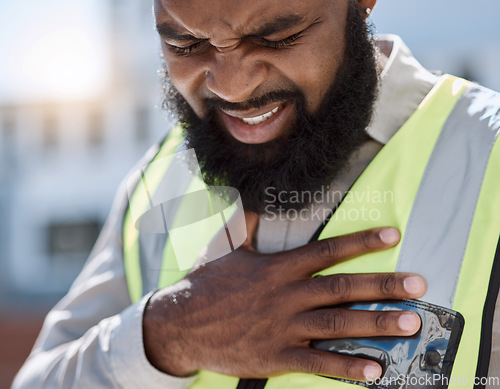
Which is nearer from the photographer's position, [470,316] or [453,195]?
[470,316]

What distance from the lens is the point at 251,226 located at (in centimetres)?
186

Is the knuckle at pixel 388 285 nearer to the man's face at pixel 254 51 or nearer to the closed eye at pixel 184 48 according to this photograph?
the man's face at pixel 254 51

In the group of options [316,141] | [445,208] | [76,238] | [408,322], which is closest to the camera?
[408,322]

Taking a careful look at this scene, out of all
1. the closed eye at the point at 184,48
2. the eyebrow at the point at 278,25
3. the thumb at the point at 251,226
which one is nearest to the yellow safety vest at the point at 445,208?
the thumb at the point at 251,226

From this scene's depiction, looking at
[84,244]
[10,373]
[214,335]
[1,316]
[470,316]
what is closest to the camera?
[470,316]

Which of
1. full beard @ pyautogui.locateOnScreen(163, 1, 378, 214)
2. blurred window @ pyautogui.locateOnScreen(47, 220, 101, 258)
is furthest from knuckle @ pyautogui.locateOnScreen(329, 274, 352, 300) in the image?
blurred window @ pyautogui.locateOnScreen(47, 220, 101, 258)

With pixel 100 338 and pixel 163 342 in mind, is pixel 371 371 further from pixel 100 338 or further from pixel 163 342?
pixel 100 338

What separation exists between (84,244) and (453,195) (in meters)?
23.0

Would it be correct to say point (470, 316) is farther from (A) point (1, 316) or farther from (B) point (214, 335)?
(A) point (1, 316)

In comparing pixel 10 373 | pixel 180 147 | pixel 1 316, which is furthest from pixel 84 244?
pixel 180 147

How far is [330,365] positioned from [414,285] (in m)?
0.29

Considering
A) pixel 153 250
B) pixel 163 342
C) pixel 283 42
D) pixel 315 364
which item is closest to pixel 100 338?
pixel 163 342

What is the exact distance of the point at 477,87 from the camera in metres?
1.77

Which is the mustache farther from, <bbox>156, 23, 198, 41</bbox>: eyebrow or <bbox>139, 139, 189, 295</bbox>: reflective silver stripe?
<bbox>139, 139, 189, 295</bbox>: reflective silver stripe
